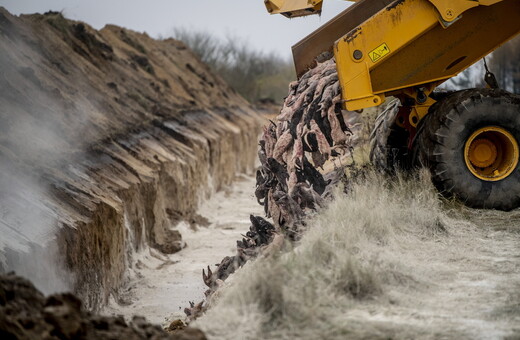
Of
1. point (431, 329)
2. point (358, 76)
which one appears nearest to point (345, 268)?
point (431, 329)

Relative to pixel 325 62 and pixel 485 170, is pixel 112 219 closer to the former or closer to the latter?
pixel 325 62

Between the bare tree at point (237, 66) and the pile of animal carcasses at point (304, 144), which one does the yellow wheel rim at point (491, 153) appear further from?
the bare tree at point (237, 66)

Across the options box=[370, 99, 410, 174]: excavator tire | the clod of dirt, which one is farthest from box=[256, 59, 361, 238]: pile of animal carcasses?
the clod of dirt

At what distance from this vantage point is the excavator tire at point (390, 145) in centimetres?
1068

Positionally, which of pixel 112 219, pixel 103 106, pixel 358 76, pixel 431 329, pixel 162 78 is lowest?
pixel 431 329

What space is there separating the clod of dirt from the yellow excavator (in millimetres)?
5253

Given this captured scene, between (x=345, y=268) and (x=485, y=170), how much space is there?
4.37 m

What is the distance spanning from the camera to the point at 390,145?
11.0 metres

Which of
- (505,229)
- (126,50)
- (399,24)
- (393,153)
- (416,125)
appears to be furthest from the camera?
(126,50)

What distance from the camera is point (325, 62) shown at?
10781 mm

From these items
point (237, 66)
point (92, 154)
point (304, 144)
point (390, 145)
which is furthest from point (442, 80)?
point (237, 66)

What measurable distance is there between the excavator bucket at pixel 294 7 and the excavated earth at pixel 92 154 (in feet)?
11.6

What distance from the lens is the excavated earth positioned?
9.25m

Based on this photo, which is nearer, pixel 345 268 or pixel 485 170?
pixel 345 268
